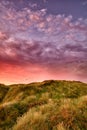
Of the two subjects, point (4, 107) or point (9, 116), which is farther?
point (4, 107)

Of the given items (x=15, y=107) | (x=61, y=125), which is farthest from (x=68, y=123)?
(x=15, y=107)

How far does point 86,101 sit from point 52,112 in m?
2.35

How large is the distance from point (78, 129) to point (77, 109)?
1.73 metres

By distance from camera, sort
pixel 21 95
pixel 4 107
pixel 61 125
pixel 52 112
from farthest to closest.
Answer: pixel 21 95 < pixel 4 107 < pixel 52 112 < pixel 61 125

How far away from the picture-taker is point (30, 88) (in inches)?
1072

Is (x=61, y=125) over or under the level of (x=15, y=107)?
under

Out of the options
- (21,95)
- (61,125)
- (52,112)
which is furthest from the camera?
(21,95)

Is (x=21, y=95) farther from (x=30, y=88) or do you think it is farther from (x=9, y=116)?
(x=9, y=116)

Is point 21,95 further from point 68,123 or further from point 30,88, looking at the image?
point 68,123

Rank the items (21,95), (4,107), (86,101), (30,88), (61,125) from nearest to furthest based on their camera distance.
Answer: (61,125) < (86,101) < (4,107) < (21,95) < (30,88)

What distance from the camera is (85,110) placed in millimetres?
11648

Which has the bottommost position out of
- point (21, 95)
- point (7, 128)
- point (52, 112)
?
point (7, 128)

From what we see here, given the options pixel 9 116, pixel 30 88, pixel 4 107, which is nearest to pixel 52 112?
pixel 9 116

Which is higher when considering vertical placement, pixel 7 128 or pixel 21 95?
pixel 21 95
